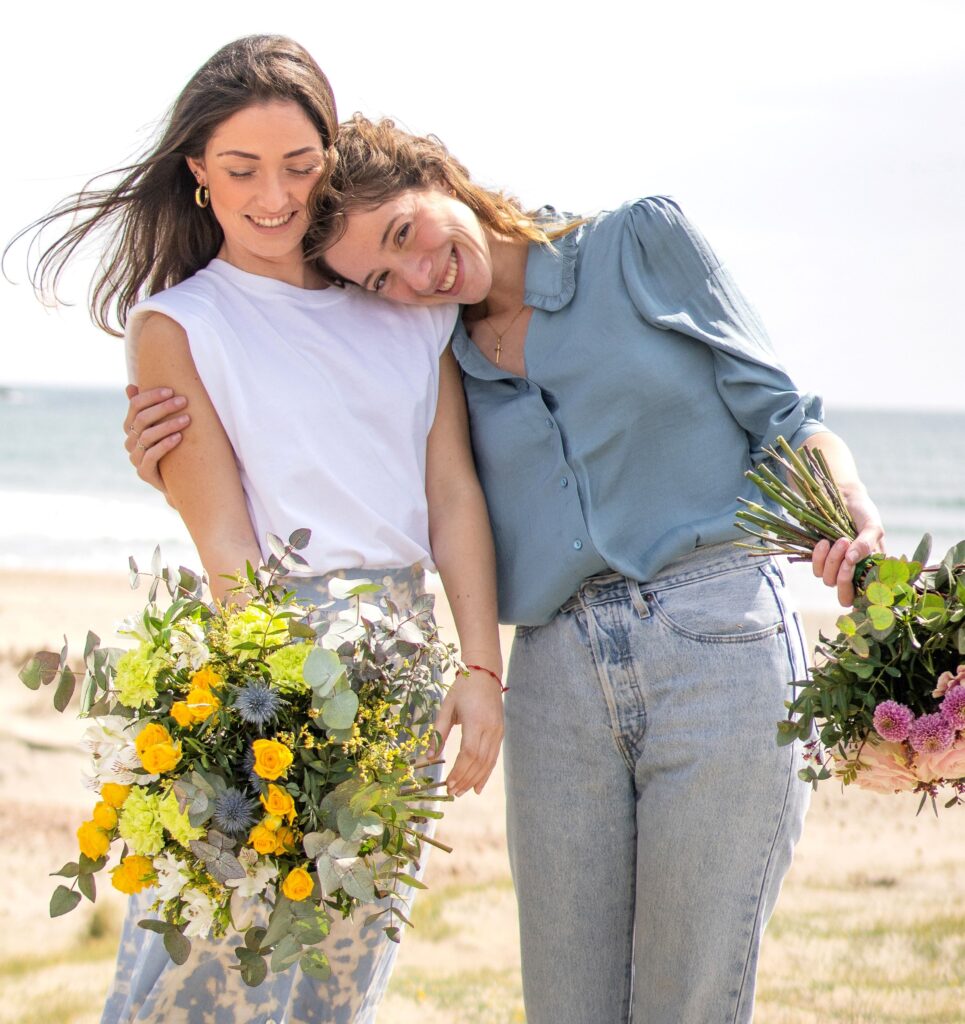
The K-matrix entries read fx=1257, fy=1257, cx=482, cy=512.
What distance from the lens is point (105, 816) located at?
6.49 ft

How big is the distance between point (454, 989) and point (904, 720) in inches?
110

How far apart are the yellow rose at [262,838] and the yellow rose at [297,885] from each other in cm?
6

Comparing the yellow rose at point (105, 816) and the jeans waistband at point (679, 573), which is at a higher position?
the jeans waistband at point (679, 573)

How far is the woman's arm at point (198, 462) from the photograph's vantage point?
2465 mm

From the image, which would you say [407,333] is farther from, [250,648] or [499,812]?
[499,812]

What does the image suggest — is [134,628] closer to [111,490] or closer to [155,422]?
[155,422]

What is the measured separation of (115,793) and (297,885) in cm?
33

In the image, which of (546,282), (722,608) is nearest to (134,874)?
(722,608)

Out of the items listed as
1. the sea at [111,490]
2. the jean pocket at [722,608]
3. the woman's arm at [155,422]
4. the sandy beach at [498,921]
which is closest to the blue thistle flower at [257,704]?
the woman's arm at [155,422]

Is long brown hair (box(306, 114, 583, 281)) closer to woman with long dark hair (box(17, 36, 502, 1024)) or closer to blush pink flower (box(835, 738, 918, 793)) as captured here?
woman with long dark hair (box(17, 36, 502, 1024))

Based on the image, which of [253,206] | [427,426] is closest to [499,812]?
[427,426]

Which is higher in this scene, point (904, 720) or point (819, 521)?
point (819, 521)

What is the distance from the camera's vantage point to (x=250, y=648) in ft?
6.52

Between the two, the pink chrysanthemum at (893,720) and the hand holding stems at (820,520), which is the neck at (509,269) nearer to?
the hand holding stems at (820,520)
